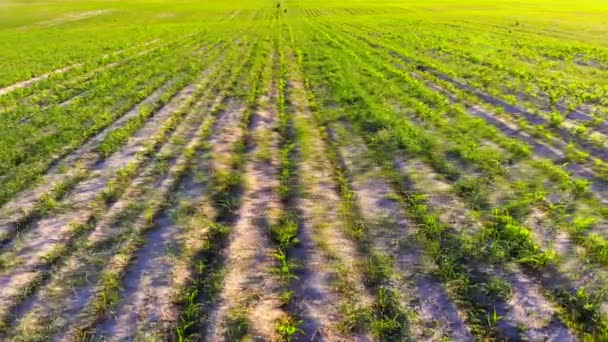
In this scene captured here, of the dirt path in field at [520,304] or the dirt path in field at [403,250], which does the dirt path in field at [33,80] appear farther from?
the dirt path in field at [520,304]

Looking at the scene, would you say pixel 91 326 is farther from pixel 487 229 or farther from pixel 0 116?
pixel 0 116

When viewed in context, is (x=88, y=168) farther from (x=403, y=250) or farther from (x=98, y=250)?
(x=403, y=250)

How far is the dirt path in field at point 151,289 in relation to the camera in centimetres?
551

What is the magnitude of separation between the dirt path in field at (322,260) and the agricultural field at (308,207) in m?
0.03

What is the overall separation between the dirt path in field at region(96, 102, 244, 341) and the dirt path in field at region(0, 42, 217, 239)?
2503 millimetres

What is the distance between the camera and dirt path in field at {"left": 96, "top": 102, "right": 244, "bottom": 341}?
5.51 metres

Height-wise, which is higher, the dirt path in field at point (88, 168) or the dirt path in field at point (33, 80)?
the dirt path in field at point (33, 80)

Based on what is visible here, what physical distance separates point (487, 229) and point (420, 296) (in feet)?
7.30

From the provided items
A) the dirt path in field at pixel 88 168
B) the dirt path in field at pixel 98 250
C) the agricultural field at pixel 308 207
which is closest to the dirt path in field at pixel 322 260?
the agricultural field at pixel 308 207

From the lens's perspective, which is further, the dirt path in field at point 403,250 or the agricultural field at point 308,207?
the agricultural field at point 308,207

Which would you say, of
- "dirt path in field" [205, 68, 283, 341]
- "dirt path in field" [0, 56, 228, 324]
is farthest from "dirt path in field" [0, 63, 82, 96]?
"dirt path in field" [205, 68, 283, 341]

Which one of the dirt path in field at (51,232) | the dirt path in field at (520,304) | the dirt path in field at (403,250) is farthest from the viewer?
the dirt path in field at (51,232)

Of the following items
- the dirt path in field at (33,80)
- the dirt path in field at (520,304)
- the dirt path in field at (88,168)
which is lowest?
the dirt path in field at (520,304)

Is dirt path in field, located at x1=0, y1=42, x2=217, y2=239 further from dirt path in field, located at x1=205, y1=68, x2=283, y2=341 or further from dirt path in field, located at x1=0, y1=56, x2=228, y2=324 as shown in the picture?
dirt path in field, located at x1=205, y1=68, x2=283, y2=341
